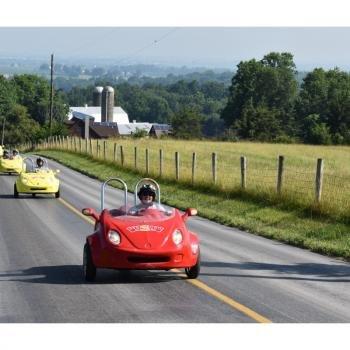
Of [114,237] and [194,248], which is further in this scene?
[194,248]

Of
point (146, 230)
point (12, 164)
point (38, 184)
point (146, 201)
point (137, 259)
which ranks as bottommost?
point (12, 164)

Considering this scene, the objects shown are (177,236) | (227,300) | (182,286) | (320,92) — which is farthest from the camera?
(320,92)

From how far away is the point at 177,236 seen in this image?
530 inches

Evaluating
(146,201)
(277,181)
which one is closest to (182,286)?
(146,201)

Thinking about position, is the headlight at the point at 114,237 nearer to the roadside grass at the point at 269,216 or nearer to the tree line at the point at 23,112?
the roadside grass at the point at 269,216

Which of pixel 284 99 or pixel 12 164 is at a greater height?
pixel 284 99

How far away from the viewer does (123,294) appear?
12.4 m

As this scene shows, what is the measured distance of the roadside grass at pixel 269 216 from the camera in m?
19.1

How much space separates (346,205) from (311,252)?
13.3ft

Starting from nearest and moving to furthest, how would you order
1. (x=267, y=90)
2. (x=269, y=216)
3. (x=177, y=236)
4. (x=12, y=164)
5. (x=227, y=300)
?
(x=227, y=300) < (x=177, y=236) < (x=269, y=216) < (x=12, y=164) < (x=267, y=90)

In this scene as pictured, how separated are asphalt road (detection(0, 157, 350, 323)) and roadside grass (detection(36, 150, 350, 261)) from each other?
22.0 inches

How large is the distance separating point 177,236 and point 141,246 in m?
0.57

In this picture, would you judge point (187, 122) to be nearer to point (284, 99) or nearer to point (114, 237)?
point (284, 99)

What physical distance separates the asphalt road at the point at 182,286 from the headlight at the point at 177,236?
558mm
